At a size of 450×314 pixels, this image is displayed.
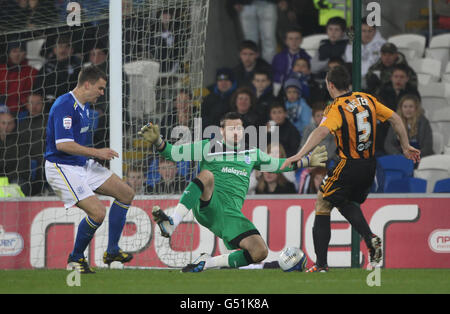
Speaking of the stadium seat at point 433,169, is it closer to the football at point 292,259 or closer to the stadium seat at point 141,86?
the football at point 292,259

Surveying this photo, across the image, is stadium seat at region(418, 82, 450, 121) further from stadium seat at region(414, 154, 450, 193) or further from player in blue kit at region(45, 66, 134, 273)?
player in blue kit at region(45, 66, 134, 273)

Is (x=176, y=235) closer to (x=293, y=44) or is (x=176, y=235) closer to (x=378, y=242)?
(x=378, y=242)

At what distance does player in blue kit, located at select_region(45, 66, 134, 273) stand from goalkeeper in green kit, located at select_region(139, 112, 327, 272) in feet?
2.06

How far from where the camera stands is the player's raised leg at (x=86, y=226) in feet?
24.7

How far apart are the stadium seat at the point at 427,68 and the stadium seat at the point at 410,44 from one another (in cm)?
13

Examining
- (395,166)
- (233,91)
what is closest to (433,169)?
(395,166)

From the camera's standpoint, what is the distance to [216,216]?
305 inches

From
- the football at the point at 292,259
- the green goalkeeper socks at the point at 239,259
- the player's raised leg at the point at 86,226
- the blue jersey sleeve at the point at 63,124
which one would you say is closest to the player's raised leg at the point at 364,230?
the football at the point at 292,259

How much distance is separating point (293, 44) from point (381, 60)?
1341 mm

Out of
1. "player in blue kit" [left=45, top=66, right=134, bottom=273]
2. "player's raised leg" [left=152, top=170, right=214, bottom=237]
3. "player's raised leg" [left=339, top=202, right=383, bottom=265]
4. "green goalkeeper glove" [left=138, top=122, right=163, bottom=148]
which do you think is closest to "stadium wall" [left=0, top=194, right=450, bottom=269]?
"player in blue kit" [left=45, top=66, right=134, bottom=273]

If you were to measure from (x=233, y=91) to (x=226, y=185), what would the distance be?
4395mm

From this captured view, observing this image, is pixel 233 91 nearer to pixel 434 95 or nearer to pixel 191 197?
pixel 434 95

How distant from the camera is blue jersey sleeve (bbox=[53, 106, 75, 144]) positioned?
740cm

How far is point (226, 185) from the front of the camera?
7.83 metres
